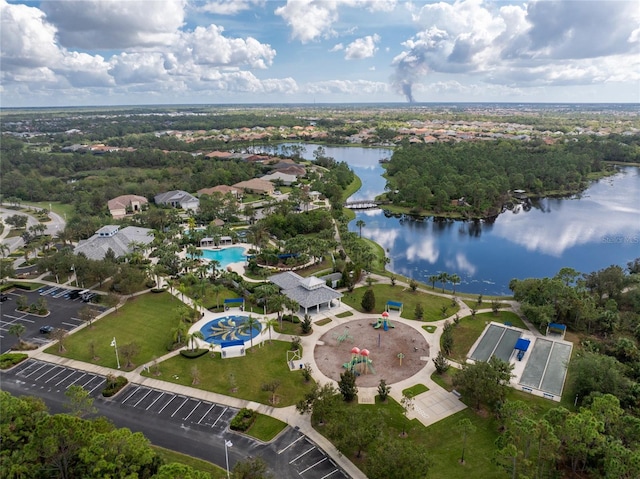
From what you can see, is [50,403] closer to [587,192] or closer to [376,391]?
[376,391]

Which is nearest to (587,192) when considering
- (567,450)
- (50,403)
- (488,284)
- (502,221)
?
(502,221)

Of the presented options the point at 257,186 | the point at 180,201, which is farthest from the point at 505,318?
the point at 257,186

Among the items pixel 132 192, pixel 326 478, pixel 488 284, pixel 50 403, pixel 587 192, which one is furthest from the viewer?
pixel 587 192

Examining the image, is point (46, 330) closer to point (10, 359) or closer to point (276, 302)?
point (10, 359)

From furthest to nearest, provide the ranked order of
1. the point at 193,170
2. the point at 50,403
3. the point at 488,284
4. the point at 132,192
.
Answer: the point at 193,170 < the point at 132,192 < the point at 488,284 < the point at 50,403

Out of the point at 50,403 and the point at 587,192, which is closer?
the point at 50,403
